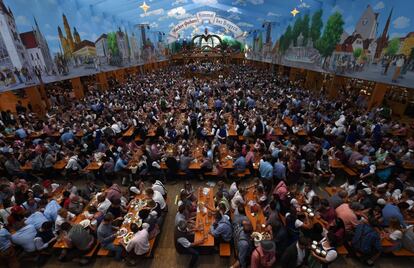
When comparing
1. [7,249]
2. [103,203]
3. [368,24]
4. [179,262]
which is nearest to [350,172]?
[179,262]

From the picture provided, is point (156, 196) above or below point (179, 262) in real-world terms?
above

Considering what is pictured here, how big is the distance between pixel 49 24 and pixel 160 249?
46.7 feet

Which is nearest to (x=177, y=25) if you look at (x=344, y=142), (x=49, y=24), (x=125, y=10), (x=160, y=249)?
(x=125, y=10)

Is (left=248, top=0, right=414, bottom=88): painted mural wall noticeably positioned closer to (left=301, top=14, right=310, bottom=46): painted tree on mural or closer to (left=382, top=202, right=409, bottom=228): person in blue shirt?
(left=301, top=14, right=310, bottom=46): painted tree on mural

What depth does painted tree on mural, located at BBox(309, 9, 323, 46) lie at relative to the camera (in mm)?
14234

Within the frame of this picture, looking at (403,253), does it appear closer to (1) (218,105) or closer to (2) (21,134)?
(1) (218,105)

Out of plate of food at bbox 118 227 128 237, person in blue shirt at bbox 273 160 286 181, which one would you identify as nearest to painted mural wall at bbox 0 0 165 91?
plate of food at bbox 118 227 128 237

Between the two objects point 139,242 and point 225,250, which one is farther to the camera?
point 225,250

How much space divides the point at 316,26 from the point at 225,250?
16284 millimetres

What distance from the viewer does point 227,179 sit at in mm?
7438

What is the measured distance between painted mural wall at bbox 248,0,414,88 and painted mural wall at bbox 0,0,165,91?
1677cm

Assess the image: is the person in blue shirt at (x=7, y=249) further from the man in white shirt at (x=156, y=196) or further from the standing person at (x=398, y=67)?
the standing person at (x=398, y=67)

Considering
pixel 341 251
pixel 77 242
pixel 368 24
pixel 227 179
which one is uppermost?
pixel 368 24

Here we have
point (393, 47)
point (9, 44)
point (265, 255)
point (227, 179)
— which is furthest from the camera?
point (9, 44)
